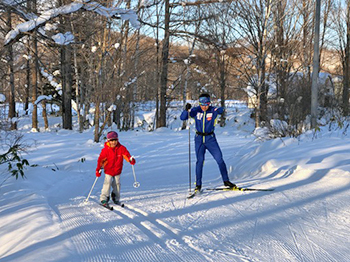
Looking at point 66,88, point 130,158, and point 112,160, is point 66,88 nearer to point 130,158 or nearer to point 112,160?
point 112,160

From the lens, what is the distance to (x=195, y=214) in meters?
4.56

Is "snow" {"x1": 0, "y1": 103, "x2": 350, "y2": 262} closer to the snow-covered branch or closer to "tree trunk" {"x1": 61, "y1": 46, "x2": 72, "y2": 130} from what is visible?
the snow-covered branch

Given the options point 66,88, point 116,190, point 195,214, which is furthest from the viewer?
point 66,88

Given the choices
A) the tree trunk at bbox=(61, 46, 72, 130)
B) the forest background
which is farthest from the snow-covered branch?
the tree trunk at bbox=(61, 46, 72, 130)

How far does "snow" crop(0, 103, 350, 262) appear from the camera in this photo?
130 inches

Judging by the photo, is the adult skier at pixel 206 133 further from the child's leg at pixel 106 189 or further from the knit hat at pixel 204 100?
the child's leg at pixel 106 189

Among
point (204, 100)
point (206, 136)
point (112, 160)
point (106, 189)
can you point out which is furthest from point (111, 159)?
point (204, 100)

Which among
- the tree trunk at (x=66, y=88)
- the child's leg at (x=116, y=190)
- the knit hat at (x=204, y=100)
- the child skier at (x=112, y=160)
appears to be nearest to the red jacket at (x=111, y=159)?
the child skier at (x=112, y=160)

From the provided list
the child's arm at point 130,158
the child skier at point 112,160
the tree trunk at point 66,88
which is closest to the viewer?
the child's arm at point 130,158

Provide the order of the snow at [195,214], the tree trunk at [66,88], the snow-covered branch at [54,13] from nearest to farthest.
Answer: the snow at [195,214]
the snow-covered branch at [54,13]
the tree trunk at [66,88]

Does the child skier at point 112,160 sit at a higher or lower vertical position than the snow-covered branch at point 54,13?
lower

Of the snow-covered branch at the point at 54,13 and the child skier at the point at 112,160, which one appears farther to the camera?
the snow-covered branch at the point at 54,13

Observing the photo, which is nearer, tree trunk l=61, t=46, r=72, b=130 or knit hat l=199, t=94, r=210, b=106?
knit hat l=199, t=94, r=210, b=106

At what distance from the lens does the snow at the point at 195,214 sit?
3.30m
